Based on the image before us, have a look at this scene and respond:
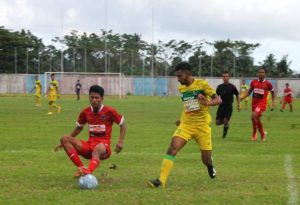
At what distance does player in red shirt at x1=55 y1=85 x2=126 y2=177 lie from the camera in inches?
364

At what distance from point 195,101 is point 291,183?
1974 millimetres

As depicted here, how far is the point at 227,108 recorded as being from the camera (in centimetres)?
1881

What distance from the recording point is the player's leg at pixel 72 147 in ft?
30.2

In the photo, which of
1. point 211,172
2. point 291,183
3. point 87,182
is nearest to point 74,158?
point 87,182

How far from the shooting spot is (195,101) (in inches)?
375

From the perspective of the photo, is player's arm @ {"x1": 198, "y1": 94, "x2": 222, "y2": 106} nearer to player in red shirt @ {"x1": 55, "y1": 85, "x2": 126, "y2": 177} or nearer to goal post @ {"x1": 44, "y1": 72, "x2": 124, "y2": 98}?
player in red shirt @ {"x1": 55, "y1": 85, "x2": 126, "y2": 177}

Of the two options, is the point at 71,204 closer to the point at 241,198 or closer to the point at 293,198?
the point at 241,198

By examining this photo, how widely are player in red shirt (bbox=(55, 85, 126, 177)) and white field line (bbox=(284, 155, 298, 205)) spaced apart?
103 inches

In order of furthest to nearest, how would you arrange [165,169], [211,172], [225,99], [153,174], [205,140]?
[225,99] → [153,174] → [211,172] → [205,140] → [165,169]

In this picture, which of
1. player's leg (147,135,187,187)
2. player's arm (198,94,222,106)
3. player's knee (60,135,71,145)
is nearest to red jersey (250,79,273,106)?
player's arm (198,94,222,106)

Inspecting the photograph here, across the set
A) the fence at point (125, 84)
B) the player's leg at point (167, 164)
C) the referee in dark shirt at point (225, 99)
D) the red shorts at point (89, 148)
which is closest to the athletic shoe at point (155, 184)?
the player's leg at point (167, 164)

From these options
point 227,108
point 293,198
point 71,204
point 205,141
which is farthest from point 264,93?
point 71,204

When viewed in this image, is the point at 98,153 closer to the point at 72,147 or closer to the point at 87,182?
the point at 72,147

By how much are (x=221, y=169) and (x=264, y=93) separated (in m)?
7.06
